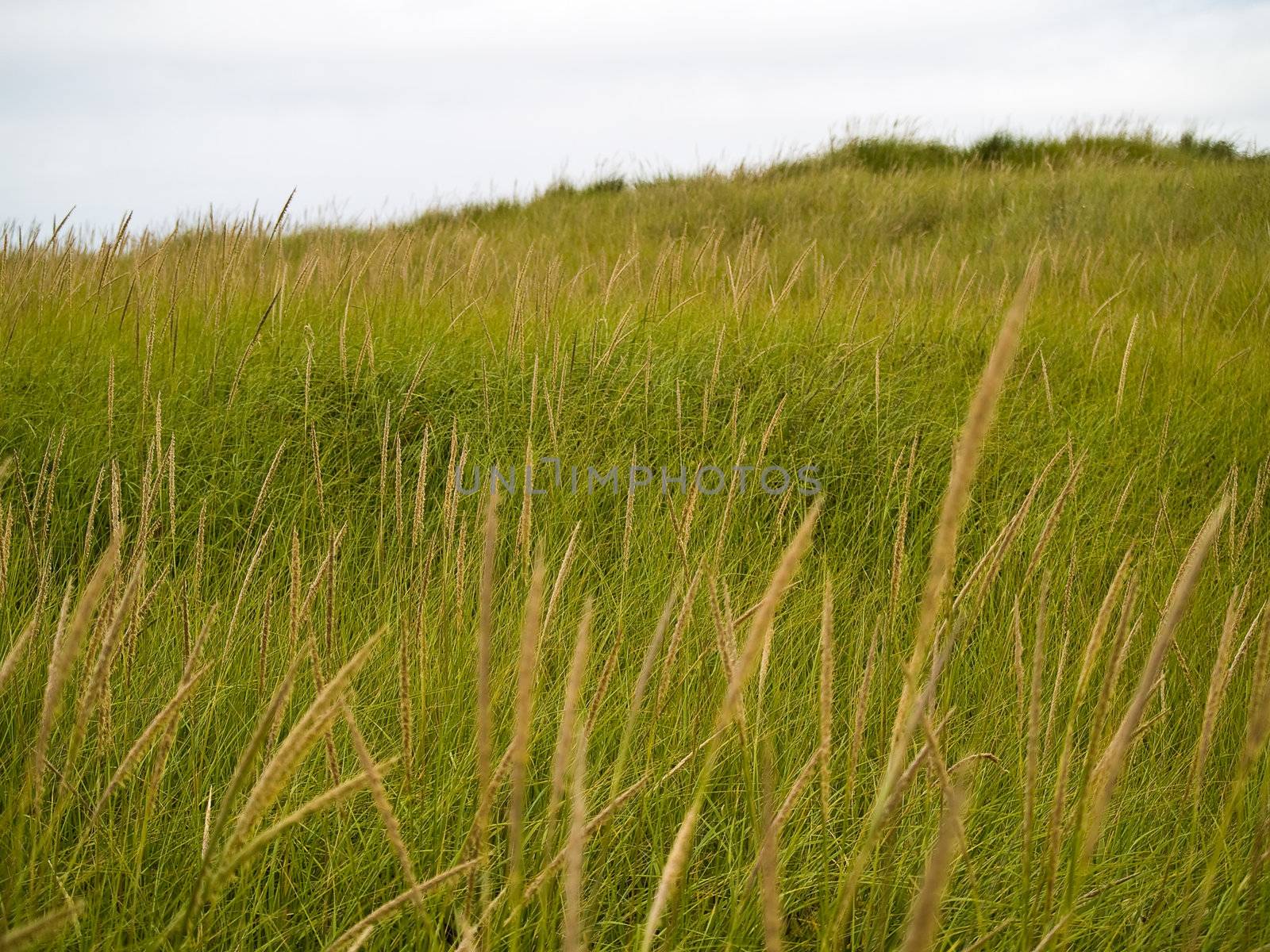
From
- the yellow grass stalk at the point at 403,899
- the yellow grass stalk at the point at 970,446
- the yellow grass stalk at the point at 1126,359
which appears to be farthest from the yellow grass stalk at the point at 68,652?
the yellow grass stalk at the point at 1126,359

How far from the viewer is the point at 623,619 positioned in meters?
1.98

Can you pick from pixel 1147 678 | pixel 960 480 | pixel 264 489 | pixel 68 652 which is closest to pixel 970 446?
pixel 960 480

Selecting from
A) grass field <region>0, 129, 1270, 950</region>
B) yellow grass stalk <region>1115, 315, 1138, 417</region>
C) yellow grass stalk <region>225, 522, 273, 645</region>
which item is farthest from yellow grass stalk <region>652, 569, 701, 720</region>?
yellow grass stalk <region>1115, 315, 1138, 417</region>

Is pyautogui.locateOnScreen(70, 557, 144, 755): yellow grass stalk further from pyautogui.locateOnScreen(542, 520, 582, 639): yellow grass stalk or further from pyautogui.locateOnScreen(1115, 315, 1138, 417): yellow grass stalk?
pyautogui.locateOnScreen(1115, 315, 1138, 417): yellow grass stalk

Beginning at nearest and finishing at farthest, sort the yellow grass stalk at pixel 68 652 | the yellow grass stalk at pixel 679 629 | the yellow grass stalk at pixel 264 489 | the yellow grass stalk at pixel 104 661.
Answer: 1. the yellow grass stalk at pixel 68 652
2. the yellow grass stalk at pixel 104 661
3. the yellow grass stalk at pixel 679 629
4. the yellow grass stalk at pixel 264 489

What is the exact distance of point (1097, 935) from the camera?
1251mm

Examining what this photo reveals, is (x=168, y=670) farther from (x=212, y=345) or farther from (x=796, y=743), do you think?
(x=212, y=345)

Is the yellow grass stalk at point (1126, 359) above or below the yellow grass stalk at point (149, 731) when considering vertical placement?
above

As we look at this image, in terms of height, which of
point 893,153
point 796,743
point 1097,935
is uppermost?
point 893,153

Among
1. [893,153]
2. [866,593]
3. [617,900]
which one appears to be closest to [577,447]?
[866,593]

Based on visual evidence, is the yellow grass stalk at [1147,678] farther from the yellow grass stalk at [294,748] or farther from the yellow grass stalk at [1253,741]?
the yellow grass stalk at [294,748]

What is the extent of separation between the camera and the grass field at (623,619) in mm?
812

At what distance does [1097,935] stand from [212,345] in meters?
2.99

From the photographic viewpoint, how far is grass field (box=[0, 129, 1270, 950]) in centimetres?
81
